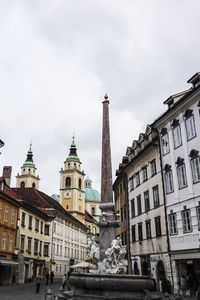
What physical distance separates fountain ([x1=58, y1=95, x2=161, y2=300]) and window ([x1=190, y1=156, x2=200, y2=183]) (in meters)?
5.56

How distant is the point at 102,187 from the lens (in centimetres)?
1755

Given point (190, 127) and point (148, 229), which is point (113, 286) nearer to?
point (190, 127)

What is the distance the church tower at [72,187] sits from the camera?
81.9 metres

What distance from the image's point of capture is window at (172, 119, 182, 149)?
21603 millimetres

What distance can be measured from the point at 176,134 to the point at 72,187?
63.8 m

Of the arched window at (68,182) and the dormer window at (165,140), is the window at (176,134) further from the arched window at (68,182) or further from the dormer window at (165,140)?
the arched window at (68,182)

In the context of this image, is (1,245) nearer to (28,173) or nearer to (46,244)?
(46,244)

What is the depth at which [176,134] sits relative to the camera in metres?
22.0

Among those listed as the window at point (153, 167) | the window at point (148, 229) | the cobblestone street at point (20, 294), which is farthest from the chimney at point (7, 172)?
the window at point (153, 167)

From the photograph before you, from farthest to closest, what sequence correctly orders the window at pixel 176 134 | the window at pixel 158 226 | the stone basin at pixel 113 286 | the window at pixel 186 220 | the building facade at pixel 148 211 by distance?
the window at pixel 158 226 → the building facade at pixel 148 211 → the window at pixel 176 134 → the window at pixel 186 220 → the stone basin at pixel 113 286

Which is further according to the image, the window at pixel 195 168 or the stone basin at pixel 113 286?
the window at pixel 195 168

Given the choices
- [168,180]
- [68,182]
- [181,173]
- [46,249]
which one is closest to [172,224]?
[168,180]

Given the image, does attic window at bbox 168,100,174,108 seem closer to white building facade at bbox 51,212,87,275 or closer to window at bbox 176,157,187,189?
window at bbox 176,157,187,189

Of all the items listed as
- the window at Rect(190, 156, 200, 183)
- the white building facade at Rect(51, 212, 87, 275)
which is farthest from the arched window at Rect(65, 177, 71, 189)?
the window at Rect(190, 156, 200, 183)
